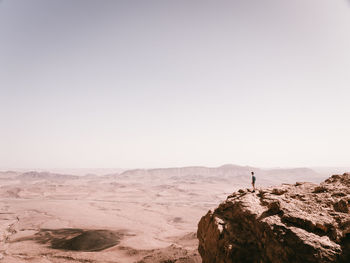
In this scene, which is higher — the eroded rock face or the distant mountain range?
the eroded rock face

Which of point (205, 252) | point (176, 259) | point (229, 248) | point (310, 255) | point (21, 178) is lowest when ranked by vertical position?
point (21, 178)

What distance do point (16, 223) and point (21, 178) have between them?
100616 millimetres

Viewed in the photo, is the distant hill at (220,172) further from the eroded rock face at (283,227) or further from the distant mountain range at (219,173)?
the eroded rock face at (283,227)

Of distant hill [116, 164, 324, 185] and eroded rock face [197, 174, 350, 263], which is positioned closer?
eroded rock face [197, 174, 350, 263]

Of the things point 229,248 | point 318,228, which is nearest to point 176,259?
point 229,248

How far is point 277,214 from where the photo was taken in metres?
5.16

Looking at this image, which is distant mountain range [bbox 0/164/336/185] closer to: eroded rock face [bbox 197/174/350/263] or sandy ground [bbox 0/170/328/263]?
sandy ground [bbox 0/170/328/263]

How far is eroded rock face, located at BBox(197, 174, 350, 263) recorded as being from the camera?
4.21 meters

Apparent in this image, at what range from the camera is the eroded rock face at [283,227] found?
13.8 feet

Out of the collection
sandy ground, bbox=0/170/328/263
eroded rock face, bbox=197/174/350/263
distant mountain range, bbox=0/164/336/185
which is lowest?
distant mountain range, bbox=0/164/336/185

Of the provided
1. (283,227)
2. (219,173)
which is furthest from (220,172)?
(283,227)

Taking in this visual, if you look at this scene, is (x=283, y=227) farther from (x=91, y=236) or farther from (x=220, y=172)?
(x=220, y=172)

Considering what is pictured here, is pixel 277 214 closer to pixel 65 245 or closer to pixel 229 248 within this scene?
pixel 229 248

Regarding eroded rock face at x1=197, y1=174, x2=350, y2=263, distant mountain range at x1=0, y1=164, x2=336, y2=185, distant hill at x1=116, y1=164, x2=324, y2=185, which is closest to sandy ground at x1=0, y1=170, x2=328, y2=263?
eroded rock face at x1=197, y1=174, x2=350, y2=263
